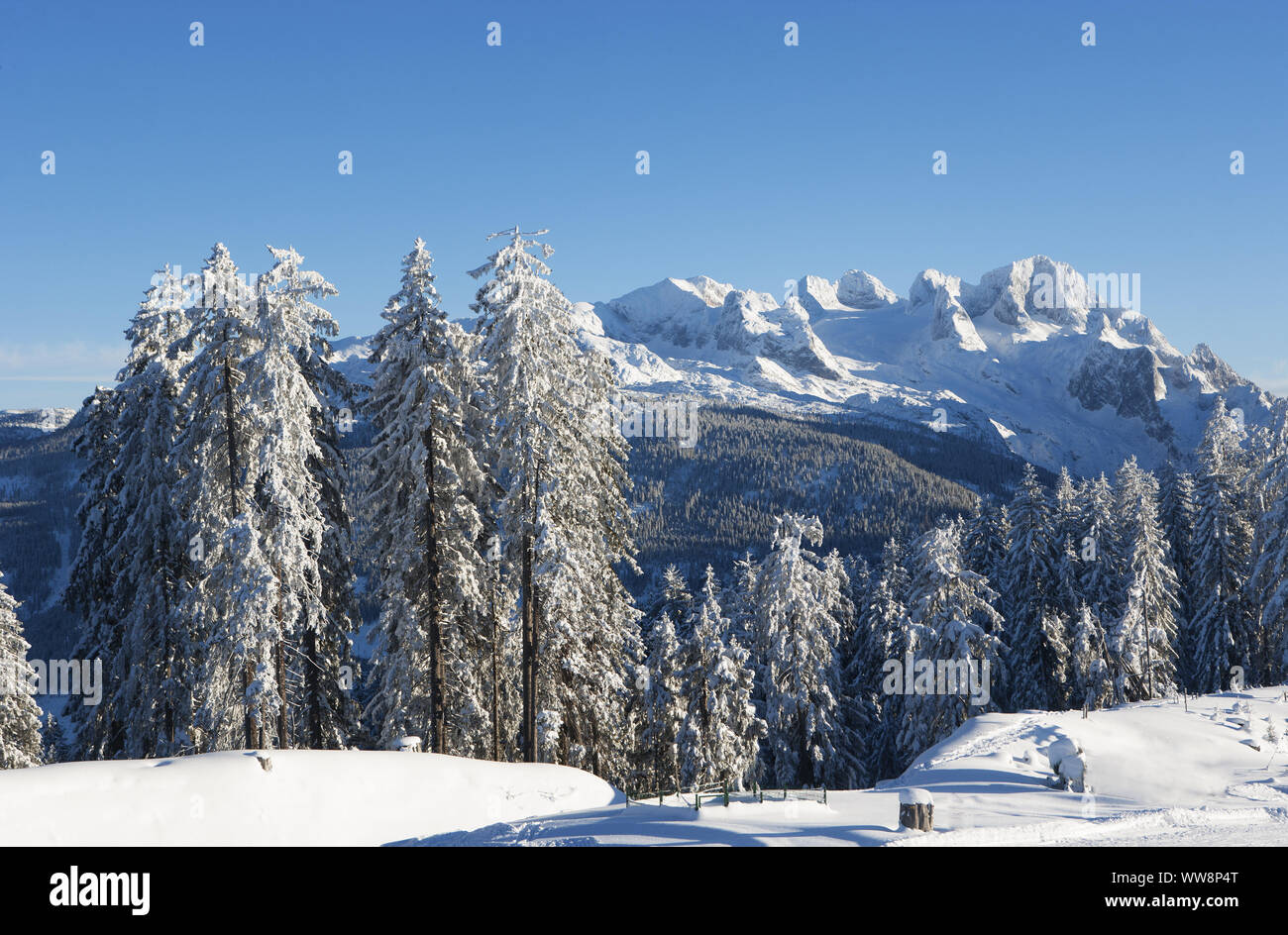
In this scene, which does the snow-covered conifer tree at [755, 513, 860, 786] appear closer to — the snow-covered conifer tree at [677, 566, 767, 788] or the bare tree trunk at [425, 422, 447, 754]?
the snow-covered conifer tree at [677, 566, 767, 788]


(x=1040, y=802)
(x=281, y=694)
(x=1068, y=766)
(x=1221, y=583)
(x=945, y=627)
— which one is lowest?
(x=1040, y=802)

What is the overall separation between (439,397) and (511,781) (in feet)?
30.7

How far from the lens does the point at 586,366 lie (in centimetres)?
2247

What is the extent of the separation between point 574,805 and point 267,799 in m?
6.08

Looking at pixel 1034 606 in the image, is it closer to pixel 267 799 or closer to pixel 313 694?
pixel 313 694

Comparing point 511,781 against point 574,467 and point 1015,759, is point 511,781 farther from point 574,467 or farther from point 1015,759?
point 1015,759

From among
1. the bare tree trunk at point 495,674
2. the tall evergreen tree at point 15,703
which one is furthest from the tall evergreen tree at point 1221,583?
the tall evergreen tree at point 15,703

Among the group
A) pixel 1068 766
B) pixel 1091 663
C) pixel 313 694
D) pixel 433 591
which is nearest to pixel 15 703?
pixel 313 694

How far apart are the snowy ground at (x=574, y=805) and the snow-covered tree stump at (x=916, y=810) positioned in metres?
0.15

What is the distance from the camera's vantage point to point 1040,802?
1462 cm

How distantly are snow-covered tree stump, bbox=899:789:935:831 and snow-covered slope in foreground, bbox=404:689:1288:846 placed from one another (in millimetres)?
195

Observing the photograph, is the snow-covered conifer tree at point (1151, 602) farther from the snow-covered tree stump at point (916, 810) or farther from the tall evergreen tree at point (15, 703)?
the tall evergreen tree at point (15, 703)
